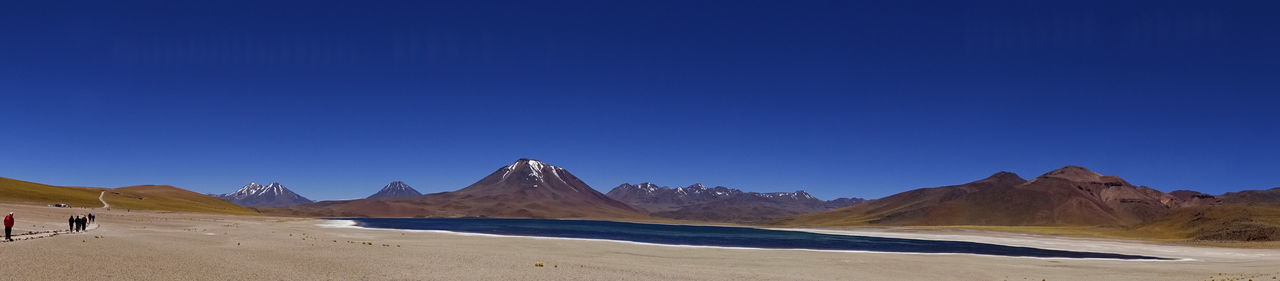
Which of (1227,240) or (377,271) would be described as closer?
(377,271)

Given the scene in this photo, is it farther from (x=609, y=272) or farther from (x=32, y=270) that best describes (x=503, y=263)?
(x=32, y=270)

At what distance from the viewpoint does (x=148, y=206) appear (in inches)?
6078

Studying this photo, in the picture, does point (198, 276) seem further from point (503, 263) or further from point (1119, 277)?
point (1119, 277)

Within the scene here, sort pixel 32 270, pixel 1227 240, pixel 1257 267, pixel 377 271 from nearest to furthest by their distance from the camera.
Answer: pixel 32 270
pixel 377 271
pixel 1257 267
pixel 1227 240

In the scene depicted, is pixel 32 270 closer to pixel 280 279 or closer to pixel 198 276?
pixel 198 276

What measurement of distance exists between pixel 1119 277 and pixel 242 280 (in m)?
45.2

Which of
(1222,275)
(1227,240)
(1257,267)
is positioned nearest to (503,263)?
(1222,275)

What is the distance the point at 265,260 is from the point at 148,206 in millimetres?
153676

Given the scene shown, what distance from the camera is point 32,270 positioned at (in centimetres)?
2508

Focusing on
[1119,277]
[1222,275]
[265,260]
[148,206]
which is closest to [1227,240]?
[1222,275]

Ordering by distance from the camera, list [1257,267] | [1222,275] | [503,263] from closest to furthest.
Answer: [503,263]
[1222,275]
[1257,267]

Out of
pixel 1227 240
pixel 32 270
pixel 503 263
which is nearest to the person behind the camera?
pixel 32 270

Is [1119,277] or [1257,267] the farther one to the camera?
[1257,267]

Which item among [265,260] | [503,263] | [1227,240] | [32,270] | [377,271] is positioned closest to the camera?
[32,270]
